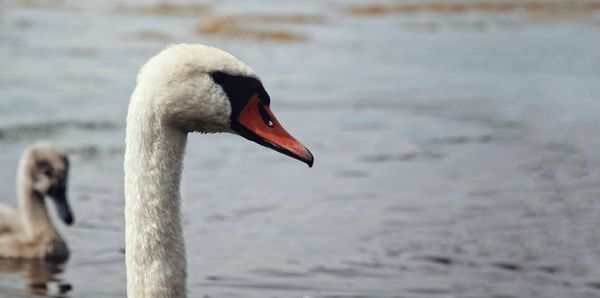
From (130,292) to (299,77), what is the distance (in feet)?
58.3

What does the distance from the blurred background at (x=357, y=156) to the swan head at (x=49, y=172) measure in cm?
55

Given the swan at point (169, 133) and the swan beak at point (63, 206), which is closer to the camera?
the swan at point (169, 133)

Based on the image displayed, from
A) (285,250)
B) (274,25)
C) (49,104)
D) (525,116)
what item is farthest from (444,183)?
(274,25)

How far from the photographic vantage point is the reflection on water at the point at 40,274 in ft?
36.4

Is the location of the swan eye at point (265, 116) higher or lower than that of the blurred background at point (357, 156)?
lower

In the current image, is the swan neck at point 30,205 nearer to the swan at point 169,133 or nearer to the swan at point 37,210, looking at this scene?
the swan at point 37,210

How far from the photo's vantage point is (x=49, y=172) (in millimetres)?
12656

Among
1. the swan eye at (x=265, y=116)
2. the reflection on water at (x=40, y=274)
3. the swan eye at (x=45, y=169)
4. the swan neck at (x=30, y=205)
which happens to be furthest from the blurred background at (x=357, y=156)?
the swan eye at (x=265, y=116)

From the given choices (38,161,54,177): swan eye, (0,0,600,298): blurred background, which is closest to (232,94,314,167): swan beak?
(0,0,600,298): blurred background

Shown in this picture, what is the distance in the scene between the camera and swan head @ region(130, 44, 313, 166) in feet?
19.2

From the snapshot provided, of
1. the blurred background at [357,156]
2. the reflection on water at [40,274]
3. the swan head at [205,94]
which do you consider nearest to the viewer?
the swan head at [205,94]

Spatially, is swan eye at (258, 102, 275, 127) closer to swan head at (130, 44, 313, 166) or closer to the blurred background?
swan head at (130, 44, 313, 166)

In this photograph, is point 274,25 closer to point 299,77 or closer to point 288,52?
point 288,52

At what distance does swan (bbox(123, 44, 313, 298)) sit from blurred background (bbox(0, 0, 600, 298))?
4887mm
